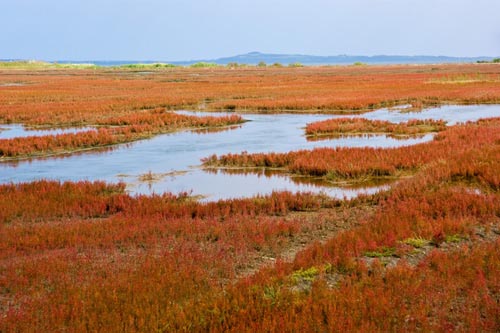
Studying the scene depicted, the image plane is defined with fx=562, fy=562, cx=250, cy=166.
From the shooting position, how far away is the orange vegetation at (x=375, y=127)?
91.0 ft

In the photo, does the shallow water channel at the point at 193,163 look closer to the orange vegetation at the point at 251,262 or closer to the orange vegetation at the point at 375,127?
the orange vegetation at the point at 375,127

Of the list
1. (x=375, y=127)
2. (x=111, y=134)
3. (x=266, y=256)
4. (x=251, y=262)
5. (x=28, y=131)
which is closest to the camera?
(x=251, y=262)

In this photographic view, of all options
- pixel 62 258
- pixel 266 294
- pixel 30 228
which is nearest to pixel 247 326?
pixel 266 294

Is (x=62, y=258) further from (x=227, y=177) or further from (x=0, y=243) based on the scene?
(x=227, y=177)

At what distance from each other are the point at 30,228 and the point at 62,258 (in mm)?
2790

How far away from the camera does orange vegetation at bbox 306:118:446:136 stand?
27734 mm

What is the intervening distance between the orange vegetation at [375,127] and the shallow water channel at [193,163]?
1085mm

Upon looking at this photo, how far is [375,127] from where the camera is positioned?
28.9 metres

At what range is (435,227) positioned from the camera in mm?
10352

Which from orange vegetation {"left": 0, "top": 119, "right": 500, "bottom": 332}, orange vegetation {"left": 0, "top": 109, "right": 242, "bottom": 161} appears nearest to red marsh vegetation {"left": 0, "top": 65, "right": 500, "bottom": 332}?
orange vegetation {"left": 0, "top": 119, "right": 500, "bottom": 332}

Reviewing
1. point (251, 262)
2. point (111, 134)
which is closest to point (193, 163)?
point (111, 134)

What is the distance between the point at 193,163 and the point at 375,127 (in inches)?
454

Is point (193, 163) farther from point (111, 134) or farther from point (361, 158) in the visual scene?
point (111, 134)

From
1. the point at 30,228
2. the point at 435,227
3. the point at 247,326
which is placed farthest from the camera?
the point at 30,228
